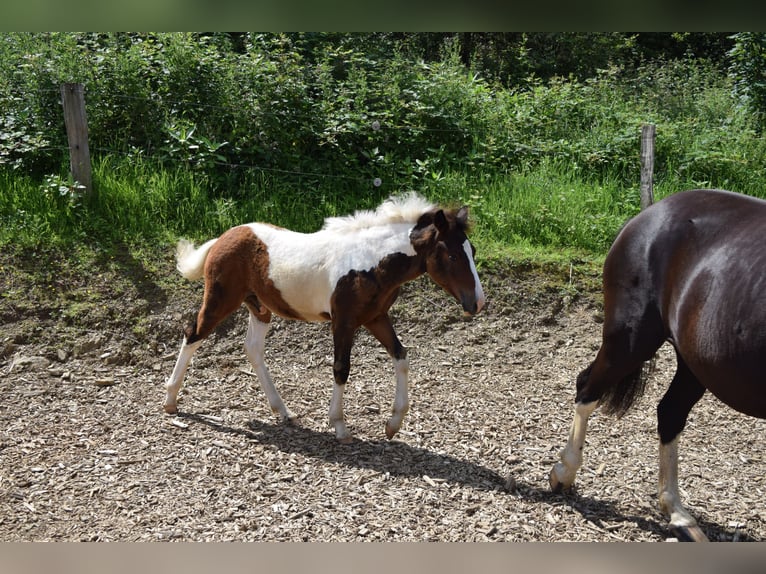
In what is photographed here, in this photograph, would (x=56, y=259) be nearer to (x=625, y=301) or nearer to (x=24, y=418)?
(x=24, y=418)

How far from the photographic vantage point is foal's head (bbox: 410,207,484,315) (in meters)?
4.41

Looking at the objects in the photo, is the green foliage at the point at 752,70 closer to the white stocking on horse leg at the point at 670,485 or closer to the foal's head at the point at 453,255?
the foal's head at the point at 453,255

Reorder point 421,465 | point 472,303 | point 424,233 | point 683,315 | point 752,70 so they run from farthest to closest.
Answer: point 752,70 → point 424,233 → point 421,465 → point 472,303 → point 683,315

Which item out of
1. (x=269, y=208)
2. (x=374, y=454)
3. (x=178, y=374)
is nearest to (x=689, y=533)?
(x=374, y=454)

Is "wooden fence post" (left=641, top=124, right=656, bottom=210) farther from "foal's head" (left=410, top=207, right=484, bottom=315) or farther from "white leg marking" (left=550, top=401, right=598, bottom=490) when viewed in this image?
"white leg marking" (left=550, top=401, right=598, bottom=490)

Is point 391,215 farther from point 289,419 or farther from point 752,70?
point 752,70

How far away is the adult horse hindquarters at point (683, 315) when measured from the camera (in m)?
3.08

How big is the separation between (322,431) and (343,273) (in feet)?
3.73

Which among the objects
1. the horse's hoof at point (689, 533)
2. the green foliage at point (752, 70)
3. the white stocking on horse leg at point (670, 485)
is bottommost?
the horse's hoof at point (689, 533)

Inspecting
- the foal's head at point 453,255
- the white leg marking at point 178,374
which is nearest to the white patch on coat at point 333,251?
the foal's head at point 453,255

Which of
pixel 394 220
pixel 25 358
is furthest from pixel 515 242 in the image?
pixel 25 358

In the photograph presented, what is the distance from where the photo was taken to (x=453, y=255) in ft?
14.6

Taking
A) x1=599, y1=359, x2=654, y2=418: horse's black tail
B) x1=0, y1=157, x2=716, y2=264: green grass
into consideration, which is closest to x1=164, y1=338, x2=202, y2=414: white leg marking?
x1=0, y1=157, x2=716, y2=264: green grass

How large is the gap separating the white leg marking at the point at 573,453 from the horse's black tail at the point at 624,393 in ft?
0.24
